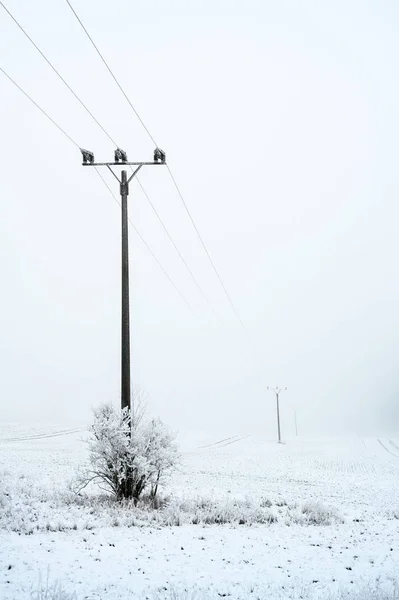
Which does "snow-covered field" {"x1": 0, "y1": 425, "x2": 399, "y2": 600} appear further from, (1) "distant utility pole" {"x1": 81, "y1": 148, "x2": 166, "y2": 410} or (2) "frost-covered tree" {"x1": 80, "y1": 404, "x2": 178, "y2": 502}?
(1) "distant utility pole" {"x1": 81, "y1": 148, "x2": 166, "y2": 410}

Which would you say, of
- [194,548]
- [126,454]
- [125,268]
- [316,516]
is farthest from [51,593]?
[125,268]

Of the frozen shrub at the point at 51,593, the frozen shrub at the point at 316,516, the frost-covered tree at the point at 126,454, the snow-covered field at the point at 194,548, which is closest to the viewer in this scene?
the frozen shrub at the point at 51,593

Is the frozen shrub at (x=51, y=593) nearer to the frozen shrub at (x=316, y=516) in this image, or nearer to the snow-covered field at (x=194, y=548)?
the snow-covered field at (x=194, y=548)

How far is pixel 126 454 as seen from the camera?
1231 cm

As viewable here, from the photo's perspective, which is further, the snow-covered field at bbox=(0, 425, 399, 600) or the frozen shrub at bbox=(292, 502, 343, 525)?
the frozen shrub at bbox=(292, 502, 343, 525)

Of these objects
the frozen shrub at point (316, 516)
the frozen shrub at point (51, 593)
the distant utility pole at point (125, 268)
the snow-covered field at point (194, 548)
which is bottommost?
the frozen shrub at point (316, 516)

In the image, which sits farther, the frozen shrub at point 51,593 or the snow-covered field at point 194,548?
the snow-covered field at point 194,548

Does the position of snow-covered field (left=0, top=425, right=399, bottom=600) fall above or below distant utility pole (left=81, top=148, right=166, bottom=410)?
below

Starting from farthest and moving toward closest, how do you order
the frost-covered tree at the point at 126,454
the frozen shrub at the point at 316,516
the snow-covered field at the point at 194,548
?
1. the frost-covered tree at the point at 126,454
2. the frozen shrub at the point at 316,516
3. the snow-covered field at the point at 194,548

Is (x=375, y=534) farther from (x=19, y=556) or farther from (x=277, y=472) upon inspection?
(x=277, y=472)

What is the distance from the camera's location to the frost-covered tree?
12148 mm

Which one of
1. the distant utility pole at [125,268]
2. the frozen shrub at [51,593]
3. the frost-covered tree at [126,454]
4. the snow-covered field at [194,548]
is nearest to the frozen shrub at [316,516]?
the snow-covered field at [194,548]

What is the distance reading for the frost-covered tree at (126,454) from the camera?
39.9 ft

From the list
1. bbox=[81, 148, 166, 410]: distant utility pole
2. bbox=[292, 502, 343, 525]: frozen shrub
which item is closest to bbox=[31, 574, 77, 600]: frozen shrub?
bbox=[81, 148, 166, 410]: distant utility pole
